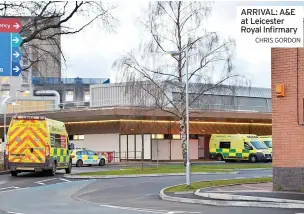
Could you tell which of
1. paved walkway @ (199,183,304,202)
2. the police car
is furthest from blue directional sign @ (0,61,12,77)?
the police car

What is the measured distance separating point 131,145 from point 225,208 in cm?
3874

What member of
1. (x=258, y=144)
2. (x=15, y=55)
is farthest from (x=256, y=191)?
(x=258, y=144)

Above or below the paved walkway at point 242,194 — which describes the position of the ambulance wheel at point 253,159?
below

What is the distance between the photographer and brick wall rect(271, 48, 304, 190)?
18.5 meters

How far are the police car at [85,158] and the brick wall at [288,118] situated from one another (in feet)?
87.8

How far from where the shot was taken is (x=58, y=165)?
31547 mm

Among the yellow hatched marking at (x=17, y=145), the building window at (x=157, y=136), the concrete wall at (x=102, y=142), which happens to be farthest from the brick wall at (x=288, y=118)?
the concrete wall at (x=102, y=142)

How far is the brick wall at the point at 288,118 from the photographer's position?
60.6 ft

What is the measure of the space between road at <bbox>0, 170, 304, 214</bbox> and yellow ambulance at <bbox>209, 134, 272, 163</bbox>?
23.4 meters

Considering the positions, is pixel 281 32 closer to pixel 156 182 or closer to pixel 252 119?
pixel 156 182

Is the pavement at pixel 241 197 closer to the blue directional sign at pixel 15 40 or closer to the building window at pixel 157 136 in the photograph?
the blue directional sign at pixel 15 40

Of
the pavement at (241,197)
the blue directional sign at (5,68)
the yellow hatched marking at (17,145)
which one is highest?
the blue directional sign at (5,68)

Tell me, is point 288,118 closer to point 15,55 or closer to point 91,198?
point 91,198

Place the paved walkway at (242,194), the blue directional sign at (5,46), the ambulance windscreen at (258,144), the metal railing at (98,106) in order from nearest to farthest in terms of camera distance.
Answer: the paved walkway at (242,194)
the blue directional sign at (5,46)
the ambulance windscreen at (258,144)
the metal railing at (98,106)
